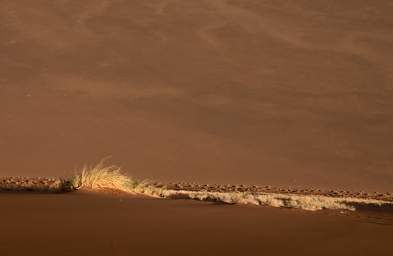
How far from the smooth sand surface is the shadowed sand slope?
12224 millimetres

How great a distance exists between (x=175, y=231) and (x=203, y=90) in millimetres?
22871

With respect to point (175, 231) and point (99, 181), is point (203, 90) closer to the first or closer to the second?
point (99, 181)

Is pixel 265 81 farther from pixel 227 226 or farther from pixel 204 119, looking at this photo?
pixel 227 226

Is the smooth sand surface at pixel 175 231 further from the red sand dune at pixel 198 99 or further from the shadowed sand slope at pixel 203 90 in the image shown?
the shadowed sand slope at pixel 203 90

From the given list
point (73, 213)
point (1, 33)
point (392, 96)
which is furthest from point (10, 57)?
point (73, 213)

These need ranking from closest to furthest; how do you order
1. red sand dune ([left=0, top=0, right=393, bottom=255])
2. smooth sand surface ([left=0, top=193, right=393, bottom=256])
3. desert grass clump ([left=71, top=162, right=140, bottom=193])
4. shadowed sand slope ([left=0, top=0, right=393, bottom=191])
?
smooth sand surface ([left=0, top=193, right=393, bottom=256]), desert grass clump ([left=71, top=162, right=140, bottom=193]), red sand dune ([left=0, top=0, right=393, bottom=255]), shadowed sand slope ([left=0, top=0, right=393, bottom=191])

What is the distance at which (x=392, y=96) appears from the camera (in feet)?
92.6

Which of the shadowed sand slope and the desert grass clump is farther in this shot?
the shadowed sand slope

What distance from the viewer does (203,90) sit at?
27500 mm

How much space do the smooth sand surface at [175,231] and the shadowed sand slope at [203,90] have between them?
40.1ft

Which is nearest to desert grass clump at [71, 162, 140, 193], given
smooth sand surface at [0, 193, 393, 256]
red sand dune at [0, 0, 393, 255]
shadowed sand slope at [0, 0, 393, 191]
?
red sand dune at [0, 0, 393, 255]

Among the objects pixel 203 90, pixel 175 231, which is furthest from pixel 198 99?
pixel 175 231

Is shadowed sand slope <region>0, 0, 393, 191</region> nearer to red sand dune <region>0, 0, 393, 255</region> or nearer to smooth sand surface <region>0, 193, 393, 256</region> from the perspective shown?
red sand dune <region>0, 0, 393, 255</region>

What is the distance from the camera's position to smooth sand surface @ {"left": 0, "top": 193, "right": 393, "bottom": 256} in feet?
13.6
